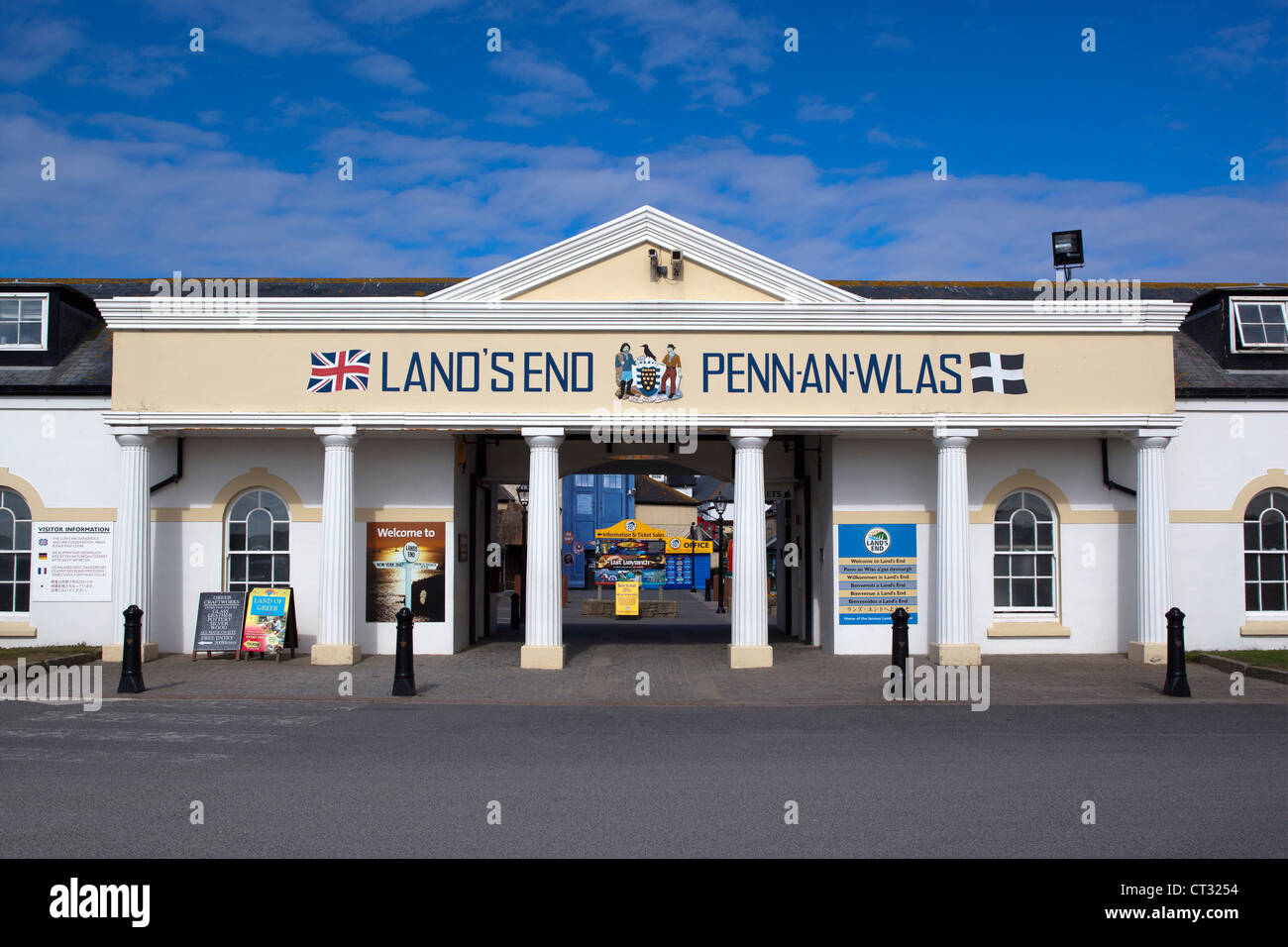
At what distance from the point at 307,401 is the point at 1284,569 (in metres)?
17.1

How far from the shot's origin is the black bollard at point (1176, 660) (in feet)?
46.1

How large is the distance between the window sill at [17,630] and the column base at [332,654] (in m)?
5.41

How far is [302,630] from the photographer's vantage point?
1853 cm

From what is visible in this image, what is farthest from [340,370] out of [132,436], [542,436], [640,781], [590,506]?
[590,506]

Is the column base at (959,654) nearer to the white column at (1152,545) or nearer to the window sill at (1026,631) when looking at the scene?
the window sill at (1026,631)

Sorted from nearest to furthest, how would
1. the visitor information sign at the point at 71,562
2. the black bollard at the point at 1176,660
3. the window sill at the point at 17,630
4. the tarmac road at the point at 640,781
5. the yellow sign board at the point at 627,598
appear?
the tarmac road at the point at 640,781 < the black bollard at the point at 1176,660 < the window sill at the point at 17,630 < the visitor information sign at the point at 71,562 < the yellow sign board at the point at 627,598

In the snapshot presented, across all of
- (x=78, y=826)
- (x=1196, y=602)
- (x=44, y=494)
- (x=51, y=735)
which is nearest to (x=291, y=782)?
(x=78, y=826)

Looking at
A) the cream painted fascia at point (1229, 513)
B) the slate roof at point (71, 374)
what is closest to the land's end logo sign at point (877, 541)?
the cream painted fascia at point (1229, 513)

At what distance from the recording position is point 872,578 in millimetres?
18547

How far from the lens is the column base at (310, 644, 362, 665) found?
16.9 meters

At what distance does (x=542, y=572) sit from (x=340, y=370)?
180 inches

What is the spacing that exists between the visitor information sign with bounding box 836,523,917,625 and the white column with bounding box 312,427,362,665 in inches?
327
